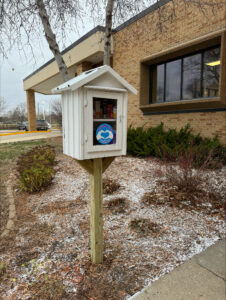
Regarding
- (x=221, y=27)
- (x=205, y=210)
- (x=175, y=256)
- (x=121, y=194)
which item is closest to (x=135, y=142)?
(x=121, y=194)

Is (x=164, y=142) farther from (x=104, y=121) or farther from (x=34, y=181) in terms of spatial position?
(x=104, y=121)

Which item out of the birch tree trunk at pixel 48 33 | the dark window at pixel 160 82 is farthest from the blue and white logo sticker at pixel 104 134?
the dark window at pixel 160 82

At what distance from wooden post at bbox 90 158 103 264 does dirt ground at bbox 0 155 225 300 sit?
0.54 feet

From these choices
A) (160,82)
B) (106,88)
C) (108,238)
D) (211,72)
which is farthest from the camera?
(160,82)

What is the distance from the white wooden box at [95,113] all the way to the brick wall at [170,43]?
4.07 meters

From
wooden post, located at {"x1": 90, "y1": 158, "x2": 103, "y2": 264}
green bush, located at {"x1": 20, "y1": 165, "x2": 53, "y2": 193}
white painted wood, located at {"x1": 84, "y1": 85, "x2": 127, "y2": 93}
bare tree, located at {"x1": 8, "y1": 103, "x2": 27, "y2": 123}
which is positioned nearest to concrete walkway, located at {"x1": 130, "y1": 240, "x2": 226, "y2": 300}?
wooden post, located at {"x1": 90, "y1": 158, "x2": 103, "y2": 264}

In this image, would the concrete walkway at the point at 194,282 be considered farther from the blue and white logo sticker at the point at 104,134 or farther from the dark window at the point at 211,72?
the dark window at the point at 211,72

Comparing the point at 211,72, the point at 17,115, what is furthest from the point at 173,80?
the point at 17,115

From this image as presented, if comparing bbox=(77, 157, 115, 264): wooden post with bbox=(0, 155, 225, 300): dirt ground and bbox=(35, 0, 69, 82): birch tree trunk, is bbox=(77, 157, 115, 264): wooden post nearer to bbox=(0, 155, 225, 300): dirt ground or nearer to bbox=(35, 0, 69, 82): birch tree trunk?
bbox=(0, 155, 225, 300): dirt ground

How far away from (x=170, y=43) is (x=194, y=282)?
786 cm

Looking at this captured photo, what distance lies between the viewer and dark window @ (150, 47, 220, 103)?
6848 mm

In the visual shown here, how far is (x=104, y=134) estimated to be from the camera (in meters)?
2.04

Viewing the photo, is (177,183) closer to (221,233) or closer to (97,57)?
(221,233)

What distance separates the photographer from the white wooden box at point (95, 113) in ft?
6.10
